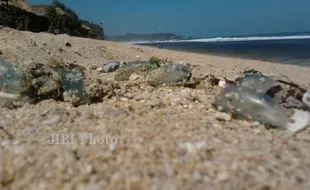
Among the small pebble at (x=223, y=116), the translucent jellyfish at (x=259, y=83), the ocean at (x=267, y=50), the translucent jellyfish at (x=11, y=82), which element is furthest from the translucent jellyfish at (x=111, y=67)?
the ocean at (x=267, y=50)

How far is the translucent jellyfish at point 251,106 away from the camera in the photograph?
6.00 ft

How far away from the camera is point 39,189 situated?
1170 mm

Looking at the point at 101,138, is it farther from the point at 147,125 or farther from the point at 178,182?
the point at 178,182

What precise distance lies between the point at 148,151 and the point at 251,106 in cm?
91

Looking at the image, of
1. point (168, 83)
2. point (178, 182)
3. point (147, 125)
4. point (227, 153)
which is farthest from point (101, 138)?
point (168, 83)

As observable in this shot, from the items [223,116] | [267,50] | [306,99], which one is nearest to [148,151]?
[223,116]

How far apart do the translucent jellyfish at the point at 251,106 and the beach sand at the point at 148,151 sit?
9cm

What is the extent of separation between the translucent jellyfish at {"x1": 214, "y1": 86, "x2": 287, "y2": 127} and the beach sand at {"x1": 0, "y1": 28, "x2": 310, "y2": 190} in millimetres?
85

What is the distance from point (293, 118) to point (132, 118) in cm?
110

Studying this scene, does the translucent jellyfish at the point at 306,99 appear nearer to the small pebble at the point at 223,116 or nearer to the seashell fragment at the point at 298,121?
the seashell fragment at the point at 298,121

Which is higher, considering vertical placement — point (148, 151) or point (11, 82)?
point (11, 82)

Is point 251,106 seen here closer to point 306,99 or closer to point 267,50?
point 306,99

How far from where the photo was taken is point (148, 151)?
1.41m

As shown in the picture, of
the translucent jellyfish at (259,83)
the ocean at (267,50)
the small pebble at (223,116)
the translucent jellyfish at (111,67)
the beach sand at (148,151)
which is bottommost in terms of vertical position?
the ocean at (267,50)
